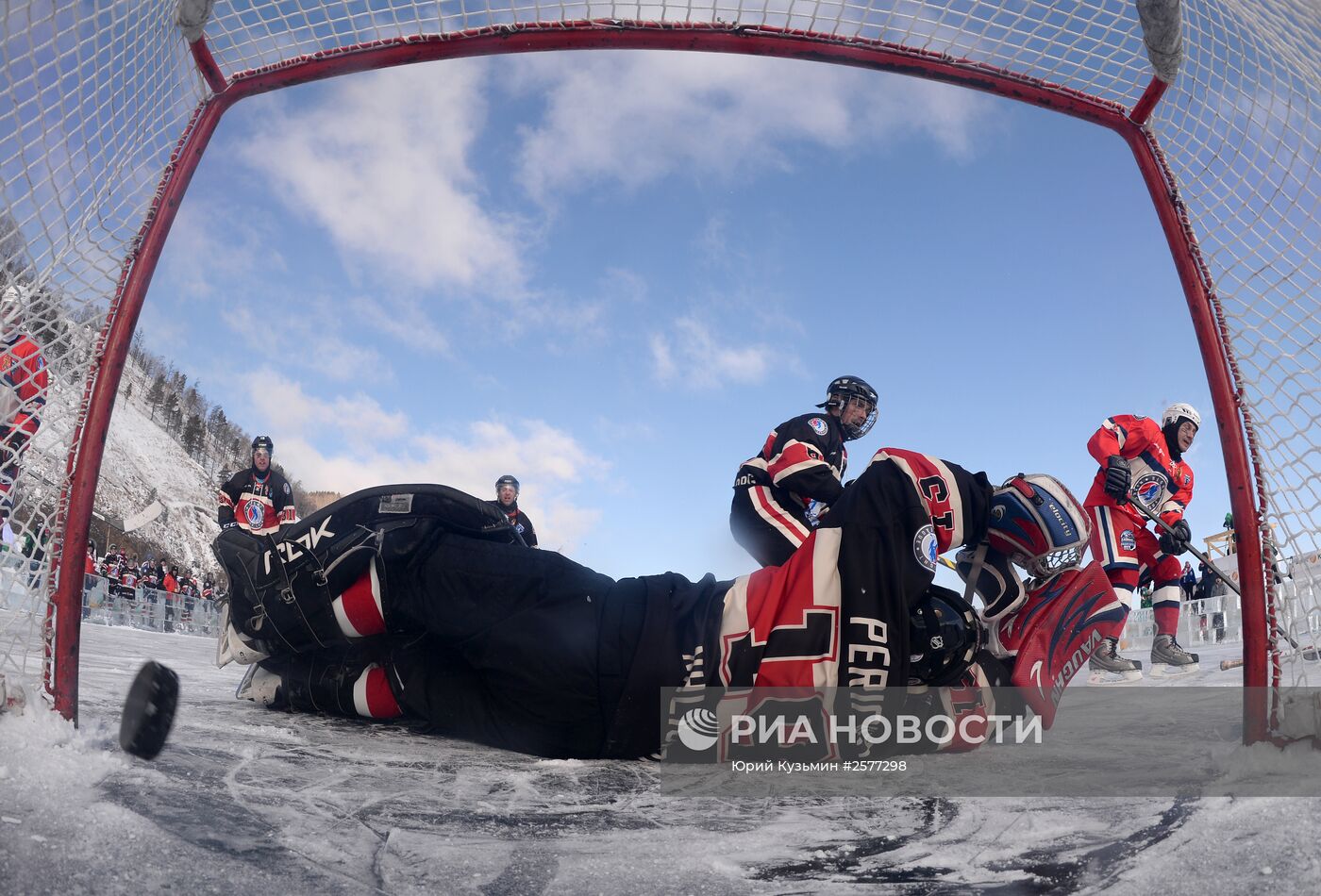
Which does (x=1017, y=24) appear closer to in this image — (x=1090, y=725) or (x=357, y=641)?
(x=1090, y=725)

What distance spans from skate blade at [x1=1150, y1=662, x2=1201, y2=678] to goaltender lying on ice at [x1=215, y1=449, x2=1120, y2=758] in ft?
10.4

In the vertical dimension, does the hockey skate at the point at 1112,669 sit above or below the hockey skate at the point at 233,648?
below

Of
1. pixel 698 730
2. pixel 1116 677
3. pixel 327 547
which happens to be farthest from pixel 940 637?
pixel 1116 677

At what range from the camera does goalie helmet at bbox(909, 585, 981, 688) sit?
2.26 meters

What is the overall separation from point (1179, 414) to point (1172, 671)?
1680 mm

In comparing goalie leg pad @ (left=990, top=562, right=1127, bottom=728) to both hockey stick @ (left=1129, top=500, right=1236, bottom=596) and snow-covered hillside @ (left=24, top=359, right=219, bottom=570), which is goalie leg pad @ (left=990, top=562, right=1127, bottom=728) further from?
snow-covered hillside @ (left=24, top=359, right=219, bottom=570)

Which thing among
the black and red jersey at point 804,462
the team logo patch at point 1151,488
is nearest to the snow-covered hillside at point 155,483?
the black and red jersey at point 804,462

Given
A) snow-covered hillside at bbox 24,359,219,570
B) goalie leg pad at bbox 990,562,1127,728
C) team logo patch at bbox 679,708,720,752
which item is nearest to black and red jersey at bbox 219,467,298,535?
team logo patch at bbox 679,708,720,752

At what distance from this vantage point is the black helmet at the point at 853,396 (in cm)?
441

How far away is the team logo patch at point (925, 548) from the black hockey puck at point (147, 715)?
1.70 metres

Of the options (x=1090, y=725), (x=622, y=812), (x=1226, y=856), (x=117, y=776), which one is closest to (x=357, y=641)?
(x=117, y=776)

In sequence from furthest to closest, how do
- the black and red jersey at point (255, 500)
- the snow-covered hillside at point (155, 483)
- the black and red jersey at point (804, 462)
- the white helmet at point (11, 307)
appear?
the snow-covered hillside at point (155, 483)
the black and red jersey at point (255, 500)
the black and red jersey at point (804, 462)
the white helmet at point (11, 307)

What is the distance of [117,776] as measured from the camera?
1494mm

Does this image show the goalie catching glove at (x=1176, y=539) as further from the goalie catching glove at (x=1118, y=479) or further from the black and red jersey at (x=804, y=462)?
→ the black and red jersey at (x=804, y=462)
